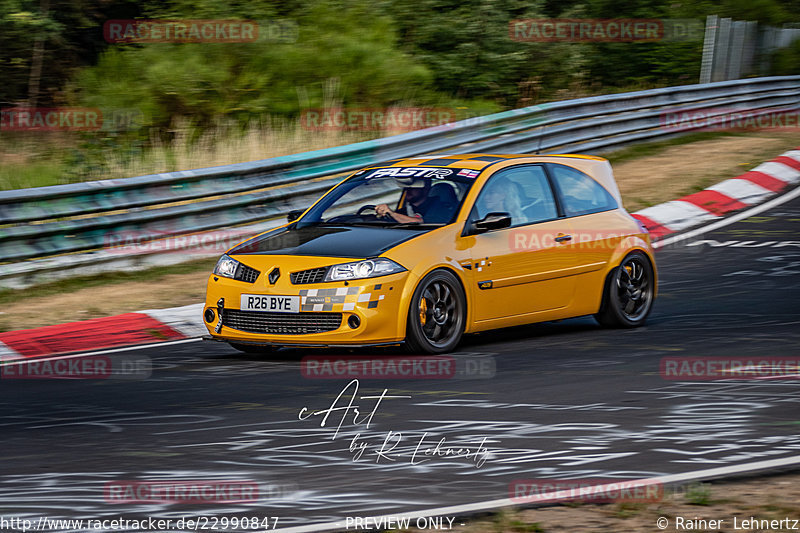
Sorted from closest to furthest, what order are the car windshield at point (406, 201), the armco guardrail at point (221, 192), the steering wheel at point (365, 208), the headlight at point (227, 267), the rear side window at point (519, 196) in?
the headlight at point (227, 267) < the car windshield at point (406, 201) < the rear side window at point (519, 196) < the steering wheel at point (365, 208) < the armco guardrail at point (221, 192)

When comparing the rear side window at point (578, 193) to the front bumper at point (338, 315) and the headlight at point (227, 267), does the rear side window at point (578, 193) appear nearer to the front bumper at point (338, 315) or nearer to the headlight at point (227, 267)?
the front bumper at point (338, 315)

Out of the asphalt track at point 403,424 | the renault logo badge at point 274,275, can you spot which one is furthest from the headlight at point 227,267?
the asphalt track at point 403,424

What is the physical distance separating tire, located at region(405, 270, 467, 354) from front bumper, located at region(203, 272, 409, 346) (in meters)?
0.11

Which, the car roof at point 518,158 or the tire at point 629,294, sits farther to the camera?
the tire at point 629,294

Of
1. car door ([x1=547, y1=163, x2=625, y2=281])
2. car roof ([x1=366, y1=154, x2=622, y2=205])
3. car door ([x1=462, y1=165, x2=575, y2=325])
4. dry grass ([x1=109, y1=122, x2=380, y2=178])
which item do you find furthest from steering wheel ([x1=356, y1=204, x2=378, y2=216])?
dry grass ([x1=109, y1=122, x2=380, y2=178])

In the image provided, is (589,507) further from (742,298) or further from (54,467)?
(742,298)

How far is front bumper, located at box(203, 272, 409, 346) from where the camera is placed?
7941 mm

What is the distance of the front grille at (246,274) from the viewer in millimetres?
8320

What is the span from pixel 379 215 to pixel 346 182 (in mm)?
860

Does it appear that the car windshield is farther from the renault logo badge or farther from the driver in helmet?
the renault logo badge

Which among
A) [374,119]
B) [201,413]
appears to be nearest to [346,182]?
[201,413]

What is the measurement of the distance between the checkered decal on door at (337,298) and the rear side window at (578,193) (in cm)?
220
